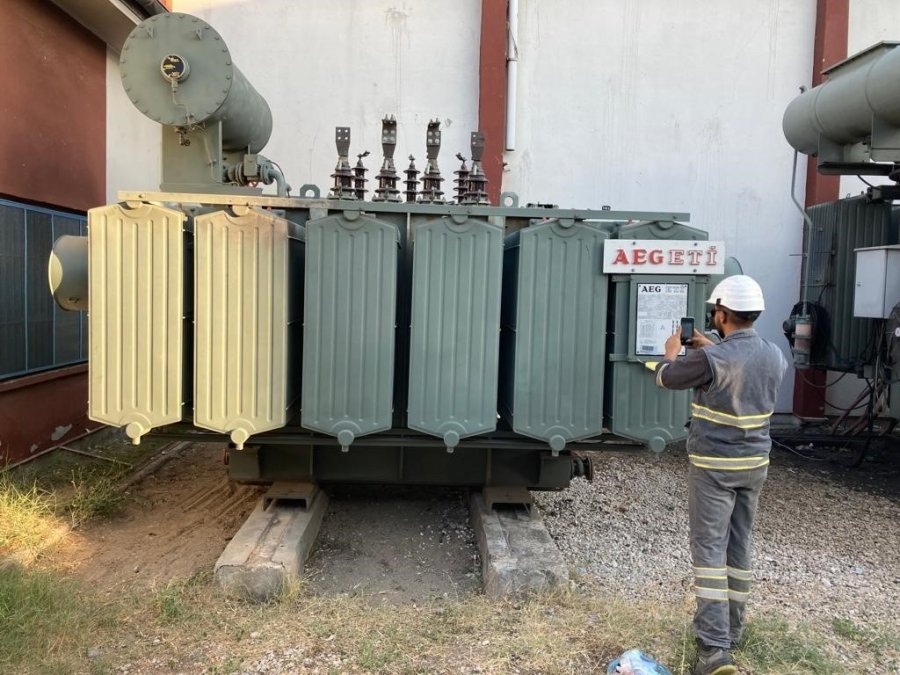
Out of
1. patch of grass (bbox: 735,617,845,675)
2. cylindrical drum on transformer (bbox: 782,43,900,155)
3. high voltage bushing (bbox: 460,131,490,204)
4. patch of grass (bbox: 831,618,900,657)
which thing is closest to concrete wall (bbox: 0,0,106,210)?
high voltage bushing (bbox: 460,131,490,204)

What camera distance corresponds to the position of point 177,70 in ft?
12.6

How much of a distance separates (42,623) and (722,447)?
3267 mm

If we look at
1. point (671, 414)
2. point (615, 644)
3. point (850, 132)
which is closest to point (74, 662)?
point (615, 644)

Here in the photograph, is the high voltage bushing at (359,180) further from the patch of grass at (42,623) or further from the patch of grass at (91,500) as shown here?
the patch of grass at (91,500)

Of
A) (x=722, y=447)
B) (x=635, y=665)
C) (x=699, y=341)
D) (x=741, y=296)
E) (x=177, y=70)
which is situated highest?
(x=177, y=70)

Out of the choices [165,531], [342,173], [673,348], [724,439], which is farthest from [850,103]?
[165,531]

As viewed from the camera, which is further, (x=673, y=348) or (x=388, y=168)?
(x=388, y=168)

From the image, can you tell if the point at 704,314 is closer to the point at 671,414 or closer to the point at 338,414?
the point at 671,414

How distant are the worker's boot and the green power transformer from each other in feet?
3.67

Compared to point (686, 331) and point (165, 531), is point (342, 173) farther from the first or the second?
point (165, 531)

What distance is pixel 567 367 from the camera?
366 centimetres

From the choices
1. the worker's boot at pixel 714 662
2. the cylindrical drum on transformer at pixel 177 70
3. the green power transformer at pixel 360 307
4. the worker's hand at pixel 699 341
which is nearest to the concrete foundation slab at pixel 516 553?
the green power transformer at pixel 360 307

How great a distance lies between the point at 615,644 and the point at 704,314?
1.78 metres

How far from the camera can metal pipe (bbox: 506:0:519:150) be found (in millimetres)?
7633
